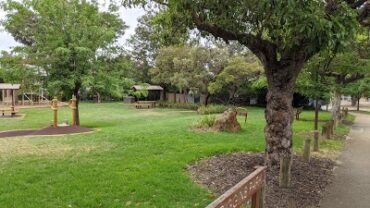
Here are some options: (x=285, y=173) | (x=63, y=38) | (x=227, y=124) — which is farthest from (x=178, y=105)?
(x=285, y=173)

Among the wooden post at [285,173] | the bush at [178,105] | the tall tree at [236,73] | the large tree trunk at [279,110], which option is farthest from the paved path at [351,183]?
the bush at [178,105]

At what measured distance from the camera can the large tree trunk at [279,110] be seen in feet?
27.1

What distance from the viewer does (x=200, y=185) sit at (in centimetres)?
705

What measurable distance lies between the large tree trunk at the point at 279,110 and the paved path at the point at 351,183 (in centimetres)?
128

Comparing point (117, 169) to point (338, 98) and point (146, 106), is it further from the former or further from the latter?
point (146, 106)

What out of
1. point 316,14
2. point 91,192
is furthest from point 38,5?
point 316,14

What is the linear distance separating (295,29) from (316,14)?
356mm

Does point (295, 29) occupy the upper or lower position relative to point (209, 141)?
upper

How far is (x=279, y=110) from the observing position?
27.3 ft

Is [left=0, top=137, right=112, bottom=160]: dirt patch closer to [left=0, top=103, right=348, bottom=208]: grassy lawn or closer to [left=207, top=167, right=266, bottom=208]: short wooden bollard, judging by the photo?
[left=0, top=103, right=348, bottom=208]: grassy lawn

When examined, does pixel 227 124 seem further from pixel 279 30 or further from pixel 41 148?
pixel 279 30

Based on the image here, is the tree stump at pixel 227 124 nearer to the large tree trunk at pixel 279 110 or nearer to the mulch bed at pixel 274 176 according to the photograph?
the mulch bed at pixel 274 176

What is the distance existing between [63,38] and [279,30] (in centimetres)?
1413

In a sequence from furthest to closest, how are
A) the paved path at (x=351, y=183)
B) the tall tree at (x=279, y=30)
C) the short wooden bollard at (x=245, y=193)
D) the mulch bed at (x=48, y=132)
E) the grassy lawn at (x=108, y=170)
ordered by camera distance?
the mulch bed at (x=48, y=132) → the paved path at (x=351, y=183) → the grassy lawn at (x=108, y=170) → the tall tree at (x=279, y=30) → the short wooden bollard at (x=245, y=193)
